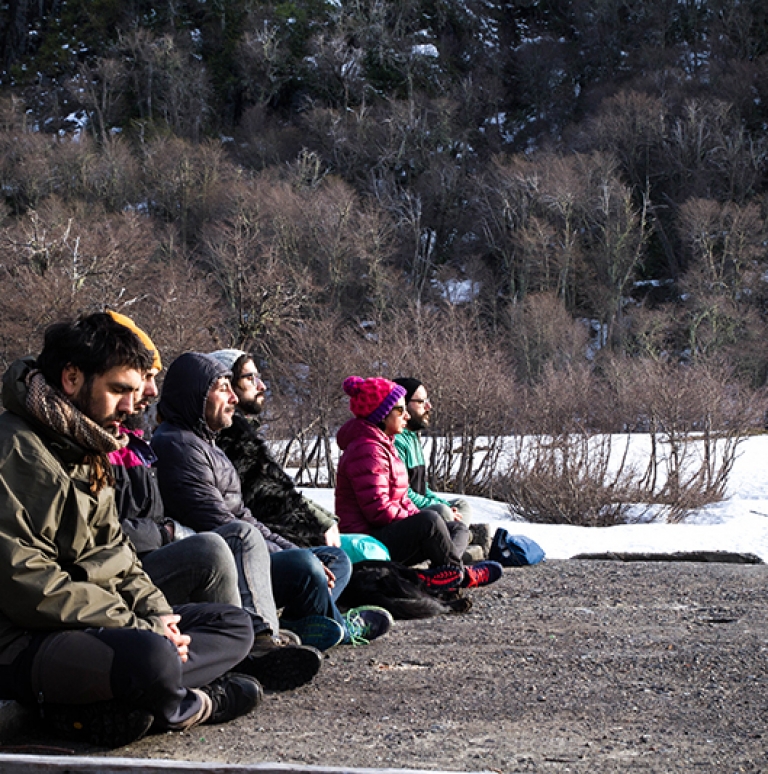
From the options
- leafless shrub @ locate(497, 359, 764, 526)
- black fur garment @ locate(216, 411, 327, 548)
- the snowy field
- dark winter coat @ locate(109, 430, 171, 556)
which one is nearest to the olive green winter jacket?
dark winter coat @ locate(109, 430, 171, 556)

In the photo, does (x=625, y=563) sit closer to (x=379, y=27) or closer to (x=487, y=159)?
(x=487, y=159)

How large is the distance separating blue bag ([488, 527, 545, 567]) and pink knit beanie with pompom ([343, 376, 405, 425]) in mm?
2229

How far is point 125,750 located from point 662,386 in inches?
579

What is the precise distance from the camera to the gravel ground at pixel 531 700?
289cm

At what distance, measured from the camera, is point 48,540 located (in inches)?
115

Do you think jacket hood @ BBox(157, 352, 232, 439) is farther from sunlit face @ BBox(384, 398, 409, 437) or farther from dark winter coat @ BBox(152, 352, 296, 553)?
sunlit face @ BBox(384, 398, 409, 437)

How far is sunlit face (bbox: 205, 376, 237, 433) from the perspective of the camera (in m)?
4.61

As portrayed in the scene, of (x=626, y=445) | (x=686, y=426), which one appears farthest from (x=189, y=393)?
(x=686, y=426)

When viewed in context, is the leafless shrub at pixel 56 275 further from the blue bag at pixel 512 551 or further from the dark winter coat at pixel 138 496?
the dark winter coat at pixel 138 496

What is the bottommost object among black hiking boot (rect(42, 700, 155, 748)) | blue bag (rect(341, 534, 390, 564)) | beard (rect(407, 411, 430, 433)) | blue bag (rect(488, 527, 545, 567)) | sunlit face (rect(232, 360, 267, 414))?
blue bag (rect(488, 527, 545, 567))

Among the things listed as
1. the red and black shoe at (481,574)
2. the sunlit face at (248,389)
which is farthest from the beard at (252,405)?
the red and black shoe at (481,574)

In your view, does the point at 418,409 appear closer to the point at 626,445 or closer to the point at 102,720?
the point at 102,720

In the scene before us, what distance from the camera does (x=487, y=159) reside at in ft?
189

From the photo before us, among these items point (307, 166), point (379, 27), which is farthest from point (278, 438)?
point (379, 27)
